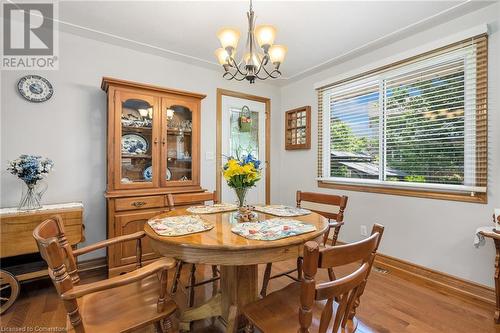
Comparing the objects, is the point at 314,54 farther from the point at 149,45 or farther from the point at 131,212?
the point at 131,212

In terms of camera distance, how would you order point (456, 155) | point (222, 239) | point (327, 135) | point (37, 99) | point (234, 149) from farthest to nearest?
point (234, 149), point (327, 135), point (37, 99), point (456, 155), point (222, 239)

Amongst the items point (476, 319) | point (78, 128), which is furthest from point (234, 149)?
point (476, 319)

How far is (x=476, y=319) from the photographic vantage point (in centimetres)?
177

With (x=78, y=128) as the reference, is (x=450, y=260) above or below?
below

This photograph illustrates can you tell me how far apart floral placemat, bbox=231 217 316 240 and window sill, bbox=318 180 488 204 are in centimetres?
154

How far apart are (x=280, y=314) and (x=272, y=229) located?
0.42 m

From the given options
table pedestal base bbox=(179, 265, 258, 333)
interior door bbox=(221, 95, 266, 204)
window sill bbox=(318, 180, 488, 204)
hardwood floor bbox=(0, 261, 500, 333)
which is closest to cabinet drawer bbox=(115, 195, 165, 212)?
hardwood floor bbox=(0, 261, 500, 333)

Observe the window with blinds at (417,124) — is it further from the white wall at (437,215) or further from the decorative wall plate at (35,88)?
the decorative wall plate at (35,88)

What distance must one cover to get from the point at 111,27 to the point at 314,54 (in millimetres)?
2188

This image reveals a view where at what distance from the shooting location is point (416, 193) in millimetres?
2365

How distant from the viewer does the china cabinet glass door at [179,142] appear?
8.72 ft

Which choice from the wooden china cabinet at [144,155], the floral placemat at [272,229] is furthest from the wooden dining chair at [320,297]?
the wooden china cabinet at [144,155]

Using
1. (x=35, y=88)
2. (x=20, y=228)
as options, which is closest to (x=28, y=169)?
(x=20, y=228)

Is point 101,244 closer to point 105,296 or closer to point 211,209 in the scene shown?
point 105,296
